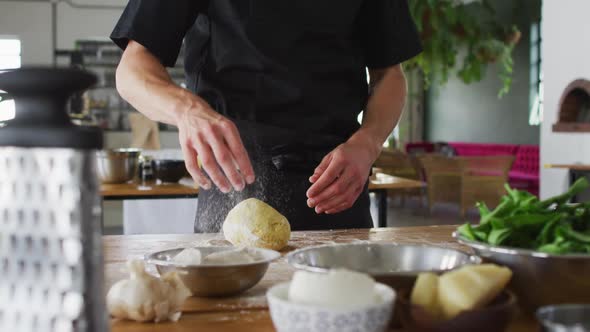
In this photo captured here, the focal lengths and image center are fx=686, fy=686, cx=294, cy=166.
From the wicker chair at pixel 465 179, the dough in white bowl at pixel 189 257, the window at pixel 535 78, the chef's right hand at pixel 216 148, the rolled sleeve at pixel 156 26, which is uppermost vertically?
the window at pixel 535 78

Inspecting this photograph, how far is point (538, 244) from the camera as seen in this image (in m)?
0.87

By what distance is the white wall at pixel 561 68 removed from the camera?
736 centimetres

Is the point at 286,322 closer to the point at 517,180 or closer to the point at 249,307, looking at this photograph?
the point at 249,307

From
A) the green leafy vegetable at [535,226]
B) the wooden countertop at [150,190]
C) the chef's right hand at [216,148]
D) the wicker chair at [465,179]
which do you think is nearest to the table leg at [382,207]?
the wooden countertop at [150,190]

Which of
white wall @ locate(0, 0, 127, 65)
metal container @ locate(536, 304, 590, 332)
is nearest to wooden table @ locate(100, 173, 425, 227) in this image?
metal container @ locate(536, 304, 590, 332)

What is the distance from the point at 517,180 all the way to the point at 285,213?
27.9 feet

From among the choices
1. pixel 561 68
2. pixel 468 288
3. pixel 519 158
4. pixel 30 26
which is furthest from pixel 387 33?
pixel 30 26

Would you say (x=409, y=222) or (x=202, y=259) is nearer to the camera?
(x=202, y=259)

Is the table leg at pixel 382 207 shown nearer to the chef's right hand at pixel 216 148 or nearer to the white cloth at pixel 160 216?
the white cloth at pixel 160 216

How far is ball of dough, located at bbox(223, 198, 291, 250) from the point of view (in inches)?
51.0

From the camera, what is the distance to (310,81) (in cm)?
164

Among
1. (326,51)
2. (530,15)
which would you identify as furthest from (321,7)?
(530,15)

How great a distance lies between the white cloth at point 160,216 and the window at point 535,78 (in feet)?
26.6

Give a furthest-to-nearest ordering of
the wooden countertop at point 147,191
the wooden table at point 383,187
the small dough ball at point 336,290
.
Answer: the wooden table at point 383,187 → the wooden countertop at point 147,191 → the small dough ball at point 336,290
